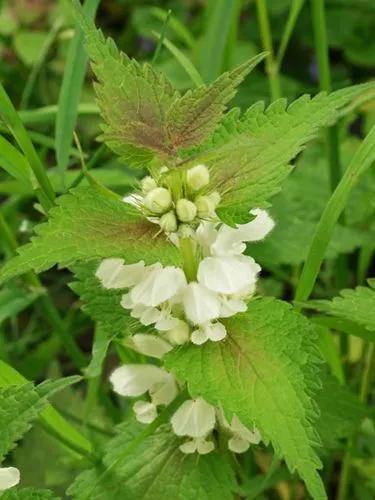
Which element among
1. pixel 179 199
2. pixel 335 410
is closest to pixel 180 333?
pixel 179 199

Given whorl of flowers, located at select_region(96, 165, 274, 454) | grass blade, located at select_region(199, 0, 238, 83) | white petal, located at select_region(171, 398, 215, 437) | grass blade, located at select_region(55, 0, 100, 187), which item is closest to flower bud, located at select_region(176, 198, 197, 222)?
whorl of flowers, located at select_region(96, 165, 274, 454)

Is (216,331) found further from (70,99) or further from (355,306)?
(70,99)

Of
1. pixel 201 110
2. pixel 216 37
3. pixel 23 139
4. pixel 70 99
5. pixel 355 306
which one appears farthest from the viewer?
pixel 216 37

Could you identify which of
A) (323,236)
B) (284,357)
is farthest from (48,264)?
(323,236)

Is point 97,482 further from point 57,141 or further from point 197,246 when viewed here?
point 57,141

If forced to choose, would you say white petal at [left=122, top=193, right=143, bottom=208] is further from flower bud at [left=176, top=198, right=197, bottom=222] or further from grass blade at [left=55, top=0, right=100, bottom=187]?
grass blade at [left=55, top=0, right=100, bottom=187]

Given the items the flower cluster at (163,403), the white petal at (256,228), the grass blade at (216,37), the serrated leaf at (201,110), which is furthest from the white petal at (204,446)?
the grass blade at (216,37)

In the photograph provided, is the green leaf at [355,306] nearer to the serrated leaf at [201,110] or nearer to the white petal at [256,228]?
the white petal at [256,228]
